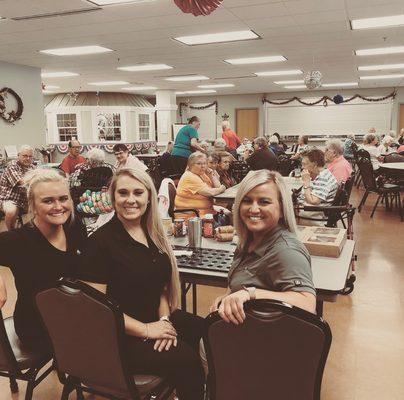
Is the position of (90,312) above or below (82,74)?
below

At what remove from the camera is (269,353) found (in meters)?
1.22

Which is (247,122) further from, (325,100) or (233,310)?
(233,310)

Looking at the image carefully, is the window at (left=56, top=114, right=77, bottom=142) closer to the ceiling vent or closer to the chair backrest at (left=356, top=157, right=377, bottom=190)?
the ceiling vent

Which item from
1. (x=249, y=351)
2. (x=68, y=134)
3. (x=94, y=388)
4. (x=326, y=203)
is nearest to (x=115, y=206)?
(x=94, y=388)

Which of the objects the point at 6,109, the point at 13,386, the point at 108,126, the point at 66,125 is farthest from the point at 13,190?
the point at 66,125

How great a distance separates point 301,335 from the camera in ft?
3.82

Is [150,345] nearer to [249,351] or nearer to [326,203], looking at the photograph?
[249,351]

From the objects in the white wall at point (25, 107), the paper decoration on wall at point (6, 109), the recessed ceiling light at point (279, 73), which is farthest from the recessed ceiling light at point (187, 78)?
the paper decoration on wall at point (6, 109)

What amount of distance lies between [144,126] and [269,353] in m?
16.0

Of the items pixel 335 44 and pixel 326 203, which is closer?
pixel 326 203

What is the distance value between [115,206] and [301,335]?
1103 millimetres

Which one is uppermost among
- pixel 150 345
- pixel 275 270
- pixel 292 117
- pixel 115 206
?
pixel 292 117

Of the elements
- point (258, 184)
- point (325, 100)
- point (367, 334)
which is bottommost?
point (367, 334)

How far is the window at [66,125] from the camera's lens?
598 inches
